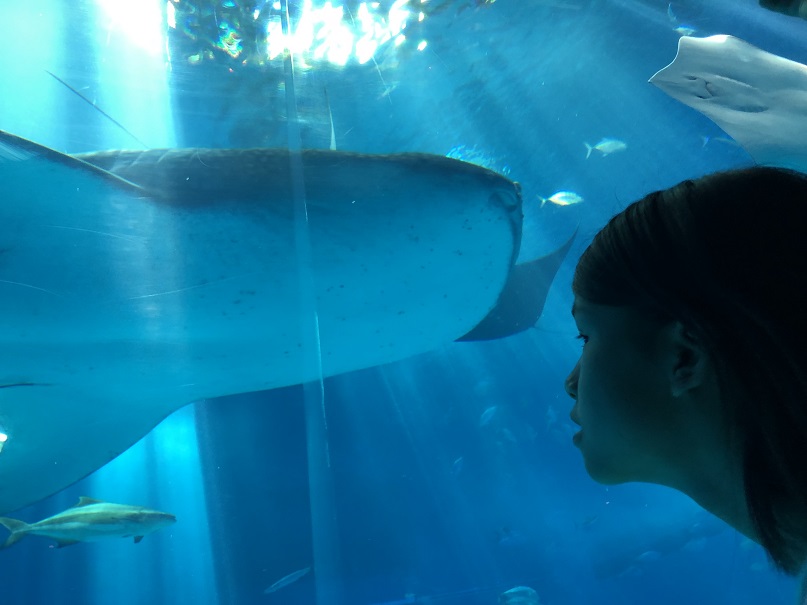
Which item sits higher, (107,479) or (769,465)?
(769,465)

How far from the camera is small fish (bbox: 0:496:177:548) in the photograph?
495 centimetres

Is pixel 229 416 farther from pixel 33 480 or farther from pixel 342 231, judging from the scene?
pixel 342 231

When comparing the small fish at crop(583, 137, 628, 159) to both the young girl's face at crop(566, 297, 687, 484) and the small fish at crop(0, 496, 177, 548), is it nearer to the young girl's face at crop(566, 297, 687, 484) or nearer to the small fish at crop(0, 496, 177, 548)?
the young girl's face at crop(566, 297, 687, 484)

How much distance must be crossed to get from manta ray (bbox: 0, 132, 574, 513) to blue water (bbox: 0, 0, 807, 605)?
1.50 meters

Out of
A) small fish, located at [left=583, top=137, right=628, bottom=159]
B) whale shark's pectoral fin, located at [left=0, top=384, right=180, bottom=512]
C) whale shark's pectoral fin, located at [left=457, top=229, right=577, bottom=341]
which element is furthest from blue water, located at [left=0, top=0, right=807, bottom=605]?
whale shark's pectoral fin, located at [left=457, top=229, right=577, bottom=341]

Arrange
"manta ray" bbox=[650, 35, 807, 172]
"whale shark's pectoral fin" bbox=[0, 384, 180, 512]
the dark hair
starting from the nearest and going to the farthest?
the dark hair → "manta ray" bbox=[650, 35, 807, 172] → "whale shark's pectoral fin" bbox=[0, 384, 180, 512]

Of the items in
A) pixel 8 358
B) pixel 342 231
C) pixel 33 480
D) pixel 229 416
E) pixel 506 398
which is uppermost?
pixel 342 231

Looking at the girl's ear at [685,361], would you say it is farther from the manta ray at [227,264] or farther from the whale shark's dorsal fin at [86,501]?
the whale shark's dorsal fin at [86,501]

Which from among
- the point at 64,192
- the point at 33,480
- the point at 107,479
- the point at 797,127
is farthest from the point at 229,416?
the point at 107,479

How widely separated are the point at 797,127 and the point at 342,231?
236cm

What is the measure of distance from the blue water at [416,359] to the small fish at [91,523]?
8.25 feet

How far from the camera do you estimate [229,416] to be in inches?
321

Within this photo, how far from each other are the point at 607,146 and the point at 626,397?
792 centimetres

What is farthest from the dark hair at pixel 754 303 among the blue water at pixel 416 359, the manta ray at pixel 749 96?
the manta ray at pixel 749 96
